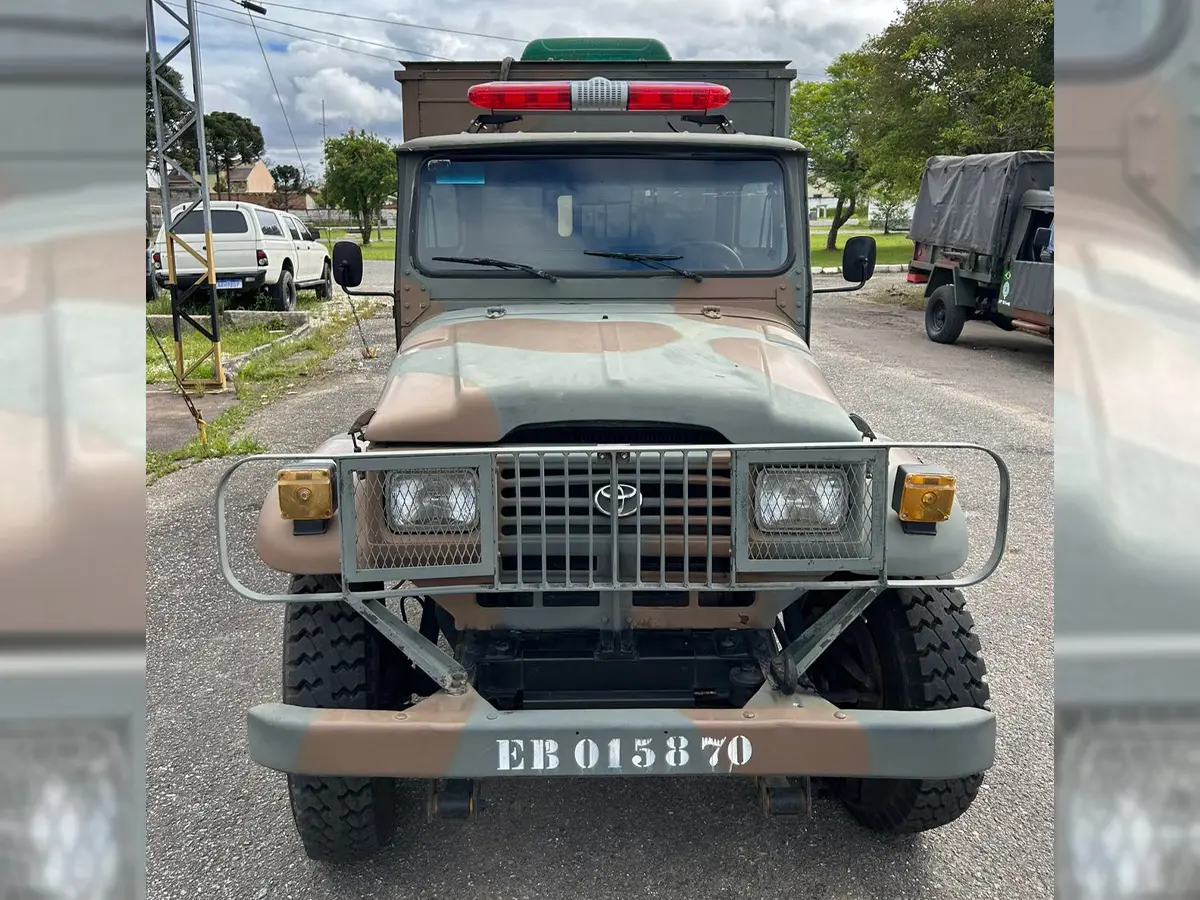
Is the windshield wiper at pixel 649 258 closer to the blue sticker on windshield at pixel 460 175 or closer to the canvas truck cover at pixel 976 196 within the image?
the blue sticker on windshield at pixel 460 175

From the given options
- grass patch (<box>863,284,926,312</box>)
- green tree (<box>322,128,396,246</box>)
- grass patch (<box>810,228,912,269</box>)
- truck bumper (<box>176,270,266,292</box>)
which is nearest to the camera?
truck bumper (<box>176,270,266,292</box>)

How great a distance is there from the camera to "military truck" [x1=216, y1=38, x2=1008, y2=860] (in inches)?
83.6

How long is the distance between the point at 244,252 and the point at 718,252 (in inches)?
486

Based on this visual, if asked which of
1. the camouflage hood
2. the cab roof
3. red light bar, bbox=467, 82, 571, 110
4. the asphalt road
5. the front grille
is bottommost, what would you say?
the asphalt road

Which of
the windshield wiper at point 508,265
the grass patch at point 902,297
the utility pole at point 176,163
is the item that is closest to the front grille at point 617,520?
the windshield wiper at point 508,265

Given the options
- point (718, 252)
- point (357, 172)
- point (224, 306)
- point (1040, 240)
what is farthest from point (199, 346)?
point (357, 172)

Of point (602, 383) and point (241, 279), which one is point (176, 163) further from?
point (602, 383)

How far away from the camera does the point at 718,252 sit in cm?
333

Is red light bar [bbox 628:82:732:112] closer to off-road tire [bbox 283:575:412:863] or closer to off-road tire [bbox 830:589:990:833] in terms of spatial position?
off-road tire [bbox 830:589:990:833]

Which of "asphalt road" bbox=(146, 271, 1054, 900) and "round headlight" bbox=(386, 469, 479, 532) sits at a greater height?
"round headlight" bbox=(386, 469, 479, 532)

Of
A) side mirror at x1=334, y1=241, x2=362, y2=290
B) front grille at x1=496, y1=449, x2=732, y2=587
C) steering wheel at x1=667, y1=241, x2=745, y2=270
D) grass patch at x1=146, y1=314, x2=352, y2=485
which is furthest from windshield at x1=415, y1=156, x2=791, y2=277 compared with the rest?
grass patch at x1=146, y1=314, x2=352, y2=485

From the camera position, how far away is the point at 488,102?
3.45m

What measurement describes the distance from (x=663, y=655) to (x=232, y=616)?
2.49m

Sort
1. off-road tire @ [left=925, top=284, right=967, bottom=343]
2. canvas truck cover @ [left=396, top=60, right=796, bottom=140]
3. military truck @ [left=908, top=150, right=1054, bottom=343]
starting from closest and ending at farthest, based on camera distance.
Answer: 1. canvas truck cover @ [left=396, top=60, right=796, bottom=140]
2. military truck @ [left=908, top=150, right=1054, bottom=343]
3. off-road tire @ [left=925, top=284, right=967, bottom=343]
